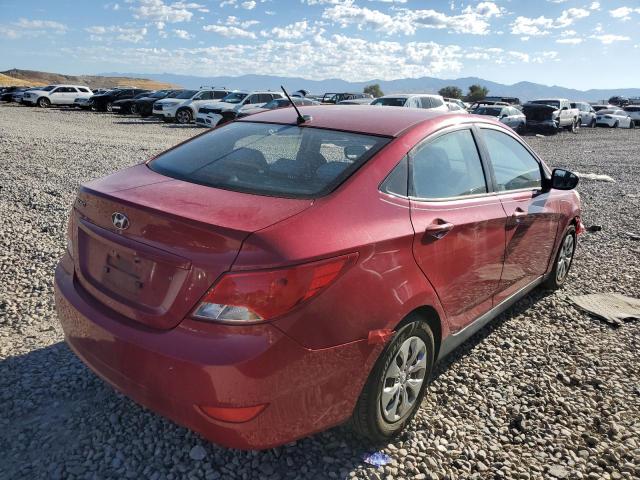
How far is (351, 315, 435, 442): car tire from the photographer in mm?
2359

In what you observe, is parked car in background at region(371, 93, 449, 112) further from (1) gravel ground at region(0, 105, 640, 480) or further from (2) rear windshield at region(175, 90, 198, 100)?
(1) gravel ground at region(0, 105, 640, 480)

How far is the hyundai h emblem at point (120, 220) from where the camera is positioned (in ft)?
7.16

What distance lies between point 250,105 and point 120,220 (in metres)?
22.6

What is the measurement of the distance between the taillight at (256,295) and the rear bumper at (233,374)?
0.15ft

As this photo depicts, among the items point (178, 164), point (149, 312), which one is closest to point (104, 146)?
point (178, 164)

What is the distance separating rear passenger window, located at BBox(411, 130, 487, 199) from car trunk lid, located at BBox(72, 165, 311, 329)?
2.62 feet

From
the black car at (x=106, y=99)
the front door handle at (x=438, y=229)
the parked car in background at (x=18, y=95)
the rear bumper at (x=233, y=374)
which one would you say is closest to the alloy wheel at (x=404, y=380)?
the rear bumper at (x=233, y=374)

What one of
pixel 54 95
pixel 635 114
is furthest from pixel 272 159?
pixel 635 114

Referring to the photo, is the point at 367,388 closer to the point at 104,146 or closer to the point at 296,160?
the point at 296,160

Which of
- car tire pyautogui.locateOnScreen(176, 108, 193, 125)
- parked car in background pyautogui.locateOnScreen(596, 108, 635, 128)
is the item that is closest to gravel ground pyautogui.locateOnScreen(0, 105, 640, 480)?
car tire pyautogui.locateOnScreen(176, 108, 193, 125)

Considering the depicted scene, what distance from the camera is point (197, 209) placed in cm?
212

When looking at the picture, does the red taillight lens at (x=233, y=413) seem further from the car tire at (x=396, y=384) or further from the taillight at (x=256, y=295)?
the car tire at (x=396, y=384)

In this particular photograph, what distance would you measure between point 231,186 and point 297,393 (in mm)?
1016

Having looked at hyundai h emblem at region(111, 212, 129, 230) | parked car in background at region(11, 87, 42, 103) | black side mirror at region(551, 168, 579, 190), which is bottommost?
hyundai h emblem at region(111, 212, 129, 230)
